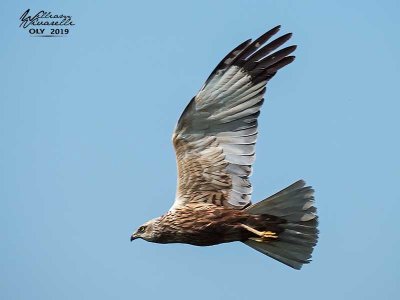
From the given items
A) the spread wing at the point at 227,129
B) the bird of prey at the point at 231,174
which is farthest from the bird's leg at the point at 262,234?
the spread wing at the point at 227,129

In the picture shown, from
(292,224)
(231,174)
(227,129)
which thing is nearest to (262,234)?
(292,224)

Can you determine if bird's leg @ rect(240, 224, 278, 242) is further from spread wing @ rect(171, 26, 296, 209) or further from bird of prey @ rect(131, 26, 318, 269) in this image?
spread wing @ rect(171, 26, 296, 209)

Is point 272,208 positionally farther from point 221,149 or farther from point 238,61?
point 238,61

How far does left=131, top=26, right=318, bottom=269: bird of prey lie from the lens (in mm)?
12648

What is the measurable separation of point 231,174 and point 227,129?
0.53 meters

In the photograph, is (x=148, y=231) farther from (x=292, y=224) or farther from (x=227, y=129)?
(x=292, y=224)

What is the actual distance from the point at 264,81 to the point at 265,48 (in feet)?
1.26

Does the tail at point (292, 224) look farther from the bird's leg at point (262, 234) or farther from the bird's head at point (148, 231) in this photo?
the bird's head at point (148, 231)

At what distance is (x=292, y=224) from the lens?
12680 millimetres

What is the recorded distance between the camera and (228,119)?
42.0 feet

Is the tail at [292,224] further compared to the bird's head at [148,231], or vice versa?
the bird's head at [148,231]

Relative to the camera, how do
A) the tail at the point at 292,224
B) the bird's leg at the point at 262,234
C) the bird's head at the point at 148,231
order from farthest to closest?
the bird's head at the point at 148,231
the bird's leg at the point at 262,234
the tail at the point at 292,224

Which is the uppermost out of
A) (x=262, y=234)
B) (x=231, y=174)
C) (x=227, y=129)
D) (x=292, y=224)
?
(x=227, y=129)

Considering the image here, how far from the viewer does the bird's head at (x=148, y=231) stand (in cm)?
1283
